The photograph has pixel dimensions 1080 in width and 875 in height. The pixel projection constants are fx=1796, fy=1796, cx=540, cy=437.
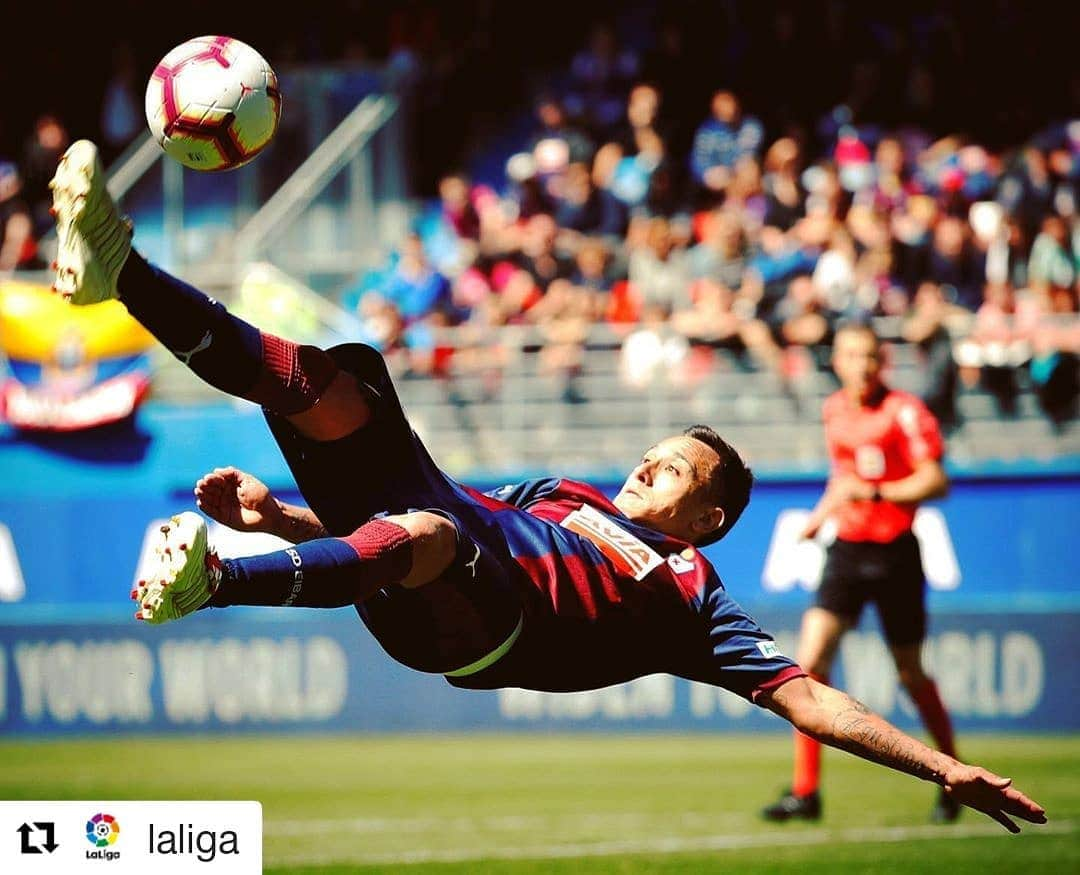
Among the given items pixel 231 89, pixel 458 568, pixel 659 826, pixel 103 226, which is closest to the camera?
pixel 103 226

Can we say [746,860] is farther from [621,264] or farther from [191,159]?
[621,264]

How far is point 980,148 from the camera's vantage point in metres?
16.7

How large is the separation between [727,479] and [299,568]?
1.96 meters

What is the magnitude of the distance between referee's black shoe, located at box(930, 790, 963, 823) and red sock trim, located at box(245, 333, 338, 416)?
196 inches

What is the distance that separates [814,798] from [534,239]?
852 cm

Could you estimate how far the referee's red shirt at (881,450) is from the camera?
9.65 meters

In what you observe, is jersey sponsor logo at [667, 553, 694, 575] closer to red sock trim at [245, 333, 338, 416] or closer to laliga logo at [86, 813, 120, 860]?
red sock trim at [245, 333, 338, 416]

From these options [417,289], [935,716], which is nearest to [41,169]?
[417,289]

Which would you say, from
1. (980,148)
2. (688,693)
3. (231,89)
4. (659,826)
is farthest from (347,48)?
(231,89)

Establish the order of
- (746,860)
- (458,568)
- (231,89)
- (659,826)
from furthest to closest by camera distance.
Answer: (659,826) → (746,860) → (231,89) → (458,568)

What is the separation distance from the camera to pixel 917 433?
9.65 m

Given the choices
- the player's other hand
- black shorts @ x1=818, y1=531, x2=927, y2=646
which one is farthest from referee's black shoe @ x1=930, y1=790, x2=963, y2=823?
the player's other hand

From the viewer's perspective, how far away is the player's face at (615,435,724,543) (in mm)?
6449
